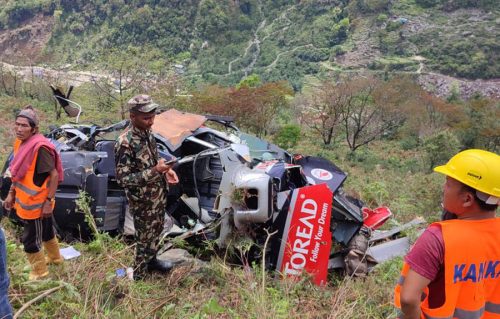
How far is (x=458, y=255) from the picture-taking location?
5.36ft

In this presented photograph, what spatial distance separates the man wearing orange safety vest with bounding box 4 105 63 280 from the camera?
3.27 metres

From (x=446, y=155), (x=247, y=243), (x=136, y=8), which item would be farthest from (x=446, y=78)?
(x=247, y=243)

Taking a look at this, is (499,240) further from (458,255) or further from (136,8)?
(136,8)

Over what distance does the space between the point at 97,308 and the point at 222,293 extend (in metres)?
0.98

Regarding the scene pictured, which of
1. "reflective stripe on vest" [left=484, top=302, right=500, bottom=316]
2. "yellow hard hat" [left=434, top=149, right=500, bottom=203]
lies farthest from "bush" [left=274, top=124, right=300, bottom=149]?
"yellow hard hat" [left=434, top=149, right=500, bottom=203]

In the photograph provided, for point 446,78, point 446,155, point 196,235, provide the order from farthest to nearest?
point 446,78
point 446,155
point 196,235

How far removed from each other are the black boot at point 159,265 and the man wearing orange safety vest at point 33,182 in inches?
31.8

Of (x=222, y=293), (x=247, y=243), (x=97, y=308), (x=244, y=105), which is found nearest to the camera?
(x=97, y=308)

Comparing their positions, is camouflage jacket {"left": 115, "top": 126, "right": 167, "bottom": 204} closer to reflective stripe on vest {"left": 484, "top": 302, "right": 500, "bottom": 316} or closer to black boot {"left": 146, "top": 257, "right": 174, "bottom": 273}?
black boot {"left": 146, "top": 257, "right": 174, "bottom": 273}

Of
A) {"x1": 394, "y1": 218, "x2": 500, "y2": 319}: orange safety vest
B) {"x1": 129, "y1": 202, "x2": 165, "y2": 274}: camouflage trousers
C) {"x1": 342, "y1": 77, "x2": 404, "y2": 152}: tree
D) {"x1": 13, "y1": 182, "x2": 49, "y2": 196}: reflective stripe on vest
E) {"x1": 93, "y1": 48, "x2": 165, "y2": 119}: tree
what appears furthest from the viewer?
{"x1": 342, "y1": 77, "x2": 404, "y2": 152}: tree

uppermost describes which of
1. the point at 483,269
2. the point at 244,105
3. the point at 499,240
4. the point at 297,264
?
the point at 499,240

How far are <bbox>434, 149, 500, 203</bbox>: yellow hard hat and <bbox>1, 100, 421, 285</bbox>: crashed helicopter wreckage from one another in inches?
89.4

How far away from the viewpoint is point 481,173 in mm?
1654

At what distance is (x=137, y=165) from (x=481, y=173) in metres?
2.45
